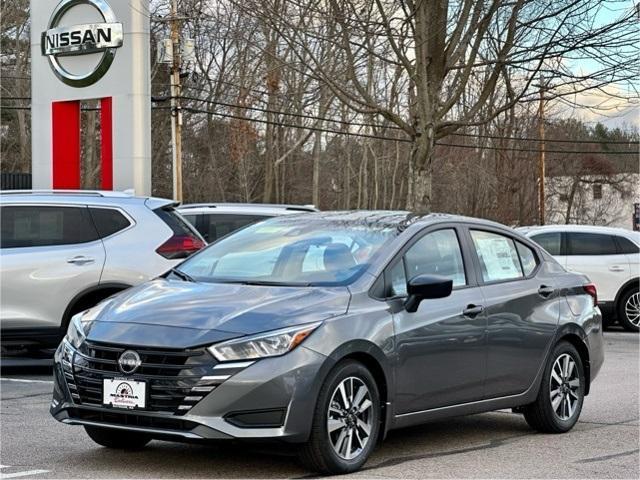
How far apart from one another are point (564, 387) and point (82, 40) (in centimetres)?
1436

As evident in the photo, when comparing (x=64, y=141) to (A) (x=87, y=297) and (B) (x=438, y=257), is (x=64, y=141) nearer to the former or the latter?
(A) (x=87, y=297)

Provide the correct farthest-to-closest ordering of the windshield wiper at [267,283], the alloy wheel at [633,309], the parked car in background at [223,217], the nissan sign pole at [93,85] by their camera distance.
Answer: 1. the nissan sign pole at [93,85]
2. the alloy wheel at [633,309]
3. the parked car in background at [223,217]
4. the windshield wiper at [267,283]

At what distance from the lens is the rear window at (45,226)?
37.9 feet

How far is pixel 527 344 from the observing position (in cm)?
784

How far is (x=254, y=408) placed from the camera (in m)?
5.95

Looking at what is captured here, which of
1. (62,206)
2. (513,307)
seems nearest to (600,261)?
(62,206)

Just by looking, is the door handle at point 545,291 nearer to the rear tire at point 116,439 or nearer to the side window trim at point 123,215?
the rear tire at point 116,439

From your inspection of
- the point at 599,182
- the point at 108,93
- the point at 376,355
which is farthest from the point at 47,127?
the point at 599,182

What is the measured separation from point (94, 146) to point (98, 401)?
145ft

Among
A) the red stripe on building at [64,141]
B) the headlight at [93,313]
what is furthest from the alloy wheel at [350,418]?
the red stripe on building at [64,141]

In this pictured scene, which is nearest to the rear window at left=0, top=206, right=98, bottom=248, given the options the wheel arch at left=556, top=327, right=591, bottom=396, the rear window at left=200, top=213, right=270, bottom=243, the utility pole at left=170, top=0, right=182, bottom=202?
the rear window at left=200, top=213, right=270, bottom=243

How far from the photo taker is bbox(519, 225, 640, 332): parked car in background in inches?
738

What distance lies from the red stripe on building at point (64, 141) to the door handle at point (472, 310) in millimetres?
14944

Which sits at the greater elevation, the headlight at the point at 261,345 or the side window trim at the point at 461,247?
the side window trim at the point at 461,247
